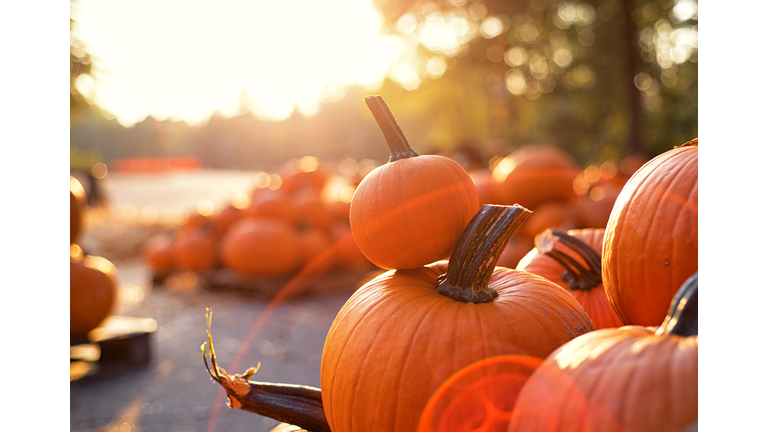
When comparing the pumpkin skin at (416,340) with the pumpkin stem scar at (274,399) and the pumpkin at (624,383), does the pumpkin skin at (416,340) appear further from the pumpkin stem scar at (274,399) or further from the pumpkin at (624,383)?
the pumpkin at (624,383)

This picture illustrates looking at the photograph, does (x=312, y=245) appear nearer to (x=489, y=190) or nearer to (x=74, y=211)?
(x=489, y=190)

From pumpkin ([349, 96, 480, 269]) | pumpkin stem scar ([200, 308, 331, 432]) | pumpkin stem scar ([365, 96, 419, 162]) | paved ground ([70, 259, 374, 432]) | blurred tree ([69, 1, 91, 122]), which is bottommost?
paved ground ([70, 259, 374, 432])

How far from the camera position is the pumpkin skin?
40.6 inches

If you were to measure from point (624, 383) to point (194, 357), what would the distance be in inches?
153

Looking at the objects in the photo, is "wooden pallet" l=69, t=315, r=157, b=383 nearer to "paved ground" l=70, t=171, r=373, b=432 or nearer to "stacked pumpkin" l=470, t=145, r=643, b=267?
"paved ground" l=70, t=171, r=373, b=432

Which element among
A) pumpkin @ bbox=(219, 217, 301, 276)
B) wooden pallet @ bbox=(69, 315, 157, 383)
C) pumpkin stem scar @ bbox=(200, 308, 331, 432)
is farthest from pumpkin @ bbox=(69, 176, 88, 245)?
pumpkin stem scar @ bbox=(200, 308, 331, 432)

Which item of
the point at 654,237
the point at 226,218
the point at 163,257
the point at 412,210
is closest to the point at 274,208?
the point at 226,218

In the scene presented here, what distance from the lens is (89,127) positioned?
71.1 ft

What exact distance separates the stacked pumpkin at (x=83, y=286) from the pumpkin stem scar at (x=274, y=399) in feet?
8.58

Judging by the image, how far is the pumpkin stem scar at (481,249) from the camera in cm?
110

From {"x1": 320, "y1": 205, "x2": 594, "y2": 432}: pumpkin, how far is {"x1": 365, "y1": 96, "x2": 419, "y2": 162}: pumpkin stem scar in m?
0.30

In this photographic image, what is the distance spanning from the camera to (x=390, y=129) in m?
1.31

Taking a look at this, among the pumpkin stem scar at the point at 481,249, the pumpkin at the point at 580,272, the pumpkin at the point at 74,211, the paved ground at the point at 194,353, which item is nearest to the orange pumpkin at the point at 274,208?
the paved ground at the point at 194,353
